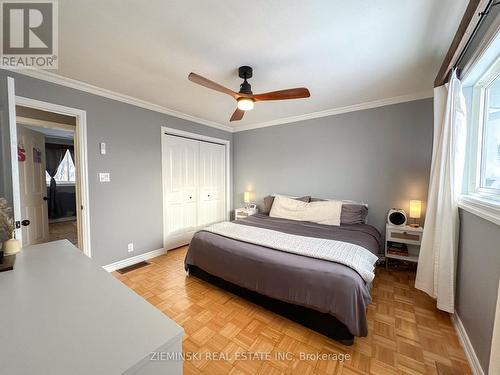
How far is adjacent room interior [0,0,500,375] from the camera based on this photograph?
39.7 inches

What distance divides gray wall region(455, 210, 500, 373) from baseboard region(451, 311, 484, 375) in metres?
0.04

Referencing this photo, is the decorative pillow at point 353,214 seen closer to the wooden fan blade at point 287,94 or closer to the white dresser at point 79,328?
the wooden fan blade at point 287,94

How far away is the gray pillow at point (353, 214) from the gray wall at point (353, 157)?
264mm

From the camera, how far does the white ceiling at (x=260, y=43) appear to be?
1351mm

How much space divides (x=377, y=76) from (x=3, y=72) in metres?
3.79

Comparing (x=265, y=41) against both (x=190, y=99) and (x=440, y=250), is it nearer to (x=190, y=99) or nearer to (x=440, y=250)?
(x=190, y=99)

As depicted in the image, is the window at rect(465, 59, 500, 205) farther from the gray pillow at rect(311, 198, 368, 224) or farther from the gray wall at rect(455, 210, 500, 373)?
the gray pillow at rect(311, 198, 368, 224)

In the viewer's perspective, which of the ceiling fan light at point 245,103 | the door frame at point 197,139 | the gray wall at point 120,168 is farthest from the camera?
→ the door frame at point 197,139

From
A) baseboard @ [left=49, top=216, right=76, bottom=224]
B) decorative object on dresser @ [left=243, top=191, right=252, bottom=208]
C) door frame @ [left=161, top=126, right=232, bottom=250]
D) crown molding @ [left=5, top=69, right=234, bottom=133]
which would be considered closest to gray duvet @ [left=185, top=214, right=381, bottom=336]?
door frame @ [left=161, top=126, right=232, bottom=250]

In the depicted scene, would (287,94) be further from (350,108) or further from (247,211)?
(247,211)

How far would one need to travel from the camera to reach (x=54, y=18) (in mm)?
1432

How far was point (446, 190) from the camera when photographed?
5.85 ft

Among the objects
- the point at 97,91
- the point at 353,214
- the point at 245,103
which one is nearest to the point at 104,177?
the point at 97,91

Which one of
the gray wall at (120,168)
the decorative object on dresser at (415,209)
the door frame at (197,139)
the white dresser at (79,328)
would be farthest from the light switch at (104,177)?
the decorative object on dresser at (415,209)
